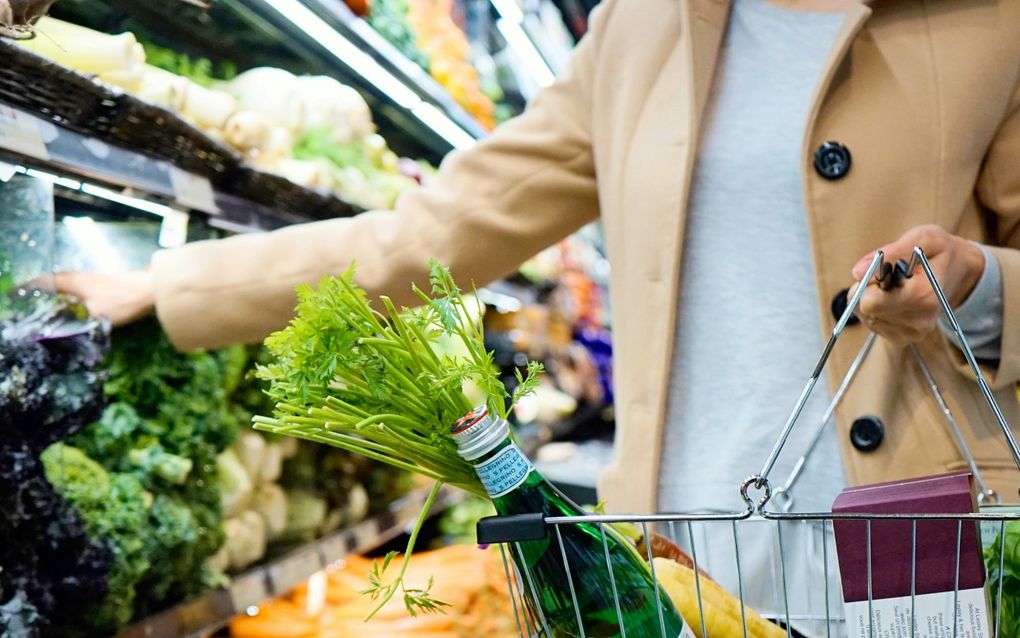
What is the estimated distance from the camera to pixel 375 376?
2.26ft

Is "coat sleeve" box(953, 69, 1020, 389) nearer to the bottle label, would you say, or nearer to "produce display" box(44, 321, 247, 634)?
the bottle label

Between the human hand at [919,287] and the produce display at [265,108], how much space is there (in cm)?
85

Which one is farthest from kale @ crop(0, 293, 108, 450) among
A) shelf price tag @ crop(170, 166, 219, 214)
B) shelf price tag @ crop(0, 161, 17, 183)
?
shelf price tag @ crop(170, 166, 219, 214)

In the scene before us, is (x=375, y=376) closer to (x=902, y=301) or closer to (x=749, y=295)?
(x=902, y=301)

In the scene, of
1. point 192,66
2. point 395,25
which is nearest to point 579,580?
point 192,66

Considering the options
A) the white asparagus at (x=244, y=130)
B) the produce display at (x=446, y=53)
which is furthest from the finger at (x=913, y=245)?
the produce display at (x=446, y=53)

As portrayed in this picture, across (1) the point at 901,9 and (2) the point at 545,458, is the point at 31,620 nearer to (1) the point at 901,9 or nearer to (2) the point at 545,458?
(1) the point at 901,9

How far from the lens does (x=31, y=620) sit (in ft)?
3.34

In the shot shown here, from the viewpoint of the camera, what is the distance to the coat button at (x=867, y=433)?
116 cm

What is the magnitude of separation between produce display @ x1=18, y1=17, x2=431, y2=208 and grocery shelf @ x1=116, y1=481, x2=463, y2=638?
0.64 meters

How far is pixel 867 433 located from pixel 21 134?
978mm

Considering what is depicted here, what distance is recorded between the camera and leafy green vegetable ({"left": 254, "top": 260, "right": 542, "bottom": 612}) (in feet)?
2.23

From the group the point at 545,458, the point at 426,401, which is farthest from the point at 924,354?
the point at 545,458

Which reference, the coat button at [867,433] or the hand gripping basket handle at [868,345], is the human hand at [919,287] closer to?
the hand gripping basket handle at [868,345]
